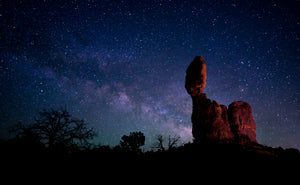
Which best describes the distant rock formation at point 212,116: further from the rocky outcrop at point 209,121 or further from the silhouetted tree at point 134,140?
the silhouetted tree at point 134,140

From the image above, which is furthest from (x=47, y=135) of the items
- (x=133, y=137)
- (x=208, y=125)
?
(x=208, y=125)

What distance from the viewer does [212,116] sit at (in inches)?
853

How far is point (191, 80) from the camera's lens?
2497cm

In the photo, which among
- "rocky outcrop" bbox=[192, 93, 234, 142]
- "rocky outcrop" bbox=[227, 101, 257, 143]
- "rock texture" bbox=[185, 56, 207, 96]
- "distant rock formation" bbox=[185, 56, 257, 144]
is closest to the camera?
"rocky outcrop" bbox=[192, 93, 234, 142]

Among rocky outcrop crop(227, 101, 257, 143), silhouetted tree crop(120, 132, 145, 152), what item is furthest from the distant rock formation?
silhouetted tree crop(120, 132, 145, 152)

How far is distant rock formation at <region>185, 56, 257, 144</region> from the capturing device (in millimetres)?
20844

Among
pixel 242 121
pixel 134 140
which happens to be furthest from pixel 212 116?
pixel 134 140

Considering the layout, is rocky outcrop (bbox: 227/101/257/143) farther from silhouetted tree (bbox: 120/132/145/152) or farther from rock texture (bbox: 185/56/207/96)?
silhouetted tree (bbox: 120/132/145/152)

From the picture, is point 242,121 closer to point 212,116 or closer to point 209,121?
point 212,116

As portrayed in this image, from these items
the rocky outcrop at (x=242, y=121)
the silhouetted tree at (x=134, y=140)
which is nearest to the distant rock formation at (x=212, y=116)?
the rocky outcrop at (x=242, y=121)

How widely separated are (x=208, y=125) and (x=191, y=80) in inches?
383

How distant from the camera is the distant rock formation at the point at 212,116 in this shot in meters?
20.8

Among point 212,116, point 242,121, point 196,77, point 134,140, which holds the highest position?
point 196,77

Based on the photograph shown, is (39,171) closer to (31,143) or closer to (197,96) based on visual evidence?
(31,143)
